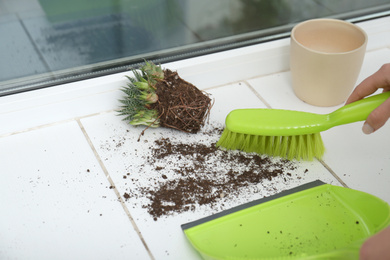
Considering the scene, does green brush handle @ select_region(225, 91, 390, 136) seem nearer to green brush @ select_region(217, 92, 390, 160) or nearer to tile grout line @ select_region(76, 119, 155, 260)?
green brush @ select_region(217, 92, 390, 160)

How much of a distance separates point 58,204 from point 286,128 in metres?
0.45

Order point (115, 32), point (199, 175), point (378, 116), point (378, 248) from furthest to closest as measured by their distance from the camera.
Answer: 1. point (115, 32)
2. point (199, 175)
3. point (378, 116)
4. point (378, 248)

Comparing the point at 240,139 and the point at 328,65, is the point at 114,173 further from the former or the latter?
the point at 328,65

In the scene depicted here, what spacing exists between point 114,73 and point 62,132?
19 centimetres

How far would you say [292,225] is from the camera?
778mm

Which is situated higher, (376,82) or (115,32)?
(115,32)

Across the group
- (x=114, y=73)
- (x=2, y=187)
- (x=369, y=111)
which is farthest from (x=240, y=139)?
(x=2, y=187)

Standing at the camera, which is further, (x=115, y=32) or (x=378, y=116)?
(x=115, y=32)

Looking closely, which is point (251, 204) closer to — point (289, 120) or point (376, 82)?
point (289, 120)

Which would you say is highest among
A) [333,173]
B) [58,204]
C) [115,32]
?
[115,32]

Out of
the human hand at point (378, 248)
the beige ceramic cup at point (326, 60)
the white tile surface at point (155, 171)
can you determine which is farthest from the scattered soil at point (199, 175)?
the human hand at point (378, 248)

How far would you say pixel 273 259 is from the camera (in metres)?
0.67

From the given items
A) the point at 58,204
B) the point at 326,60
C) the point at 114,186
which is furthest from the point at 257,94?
the point at 58,204

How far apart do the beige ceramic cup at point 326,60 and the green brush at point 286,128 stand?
0.15m
